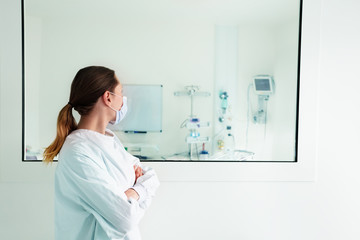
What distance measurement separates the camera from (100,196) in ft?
3.34

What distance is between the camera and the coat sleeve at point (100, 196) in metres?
1.02

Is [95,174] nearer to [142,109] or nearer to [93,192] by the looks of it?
[93,192]

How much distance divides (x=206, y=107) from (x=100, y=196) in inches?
34.5

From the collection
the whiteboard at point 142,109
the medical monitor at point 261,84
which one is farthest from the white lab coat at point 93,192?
the medical monitor at point 261,84

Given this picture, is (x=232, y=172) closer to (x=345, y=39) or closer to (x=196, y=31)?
(x=196, y=31)

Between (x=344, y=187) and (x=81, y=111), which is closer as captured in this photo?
→ (x=81, y=111)

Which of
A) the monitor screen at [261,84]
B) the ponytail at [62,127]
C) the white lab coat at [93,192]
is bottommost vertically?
the white lab coat at [93,192]

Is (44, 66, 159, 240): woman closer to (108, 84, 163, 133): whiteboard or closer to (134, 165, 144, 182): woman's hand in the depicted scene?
(134, 165, 144, 182): woman's hand

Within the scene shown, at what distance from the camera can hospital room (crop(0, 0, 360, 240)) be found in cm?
162

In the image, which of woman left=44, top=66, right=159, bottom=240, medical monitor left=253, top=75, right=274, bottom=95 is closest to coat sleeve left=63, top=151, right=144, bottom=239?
woman left=44, top=66, right=159, bottom=240

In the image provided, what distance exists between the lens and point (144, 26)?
5.46 feet

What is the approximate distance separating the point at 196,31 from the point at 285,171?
98 cm

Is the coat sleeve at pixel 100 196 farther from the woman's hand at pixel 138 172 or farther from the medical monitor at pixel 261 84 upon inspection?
the medical monitor at pixel 261 84

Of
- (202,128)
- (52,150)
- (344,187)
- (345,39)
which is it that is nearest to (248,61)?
(202,128)
